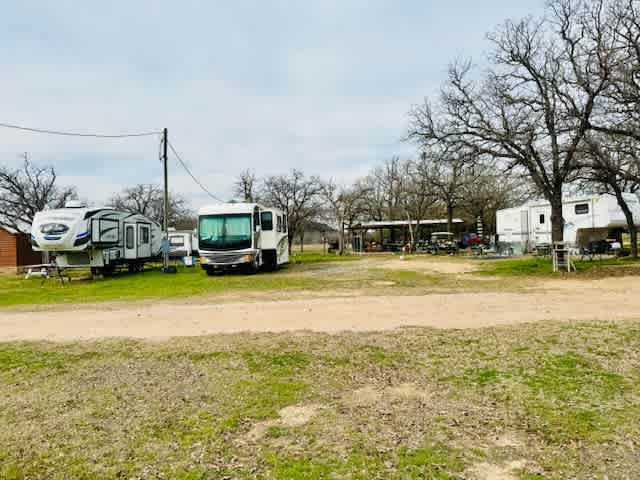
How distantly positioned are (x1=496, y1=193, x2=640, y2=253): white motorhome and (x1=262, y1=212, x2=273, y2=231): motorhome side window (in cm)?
1267

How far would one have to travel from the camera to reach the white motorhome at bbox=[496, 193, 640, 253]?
A: 21828 millimetres

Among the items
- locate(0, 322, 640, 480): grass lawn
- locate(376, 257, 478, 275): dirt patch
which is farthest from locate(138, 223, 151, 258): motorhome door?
locate(0, 322, 640, 480): grass lawn

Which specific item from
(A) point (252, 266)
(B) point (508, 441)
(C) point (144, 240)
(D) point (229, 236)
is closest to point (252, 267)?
(A) point (252, 266)

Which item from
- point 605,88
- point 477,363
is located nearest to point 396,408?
point 477,363

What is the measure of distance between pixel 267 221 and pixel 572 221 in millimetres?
16339

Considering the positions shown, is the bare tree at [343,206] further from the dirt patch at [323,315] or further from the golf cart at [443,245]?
the dirt patch at [323,315]

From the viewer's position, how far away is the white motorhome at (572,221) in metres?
21.8

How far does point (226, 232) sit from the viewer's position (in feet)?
54.1

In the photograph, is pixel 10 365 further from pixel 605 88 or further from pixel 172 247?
pixel 172 247

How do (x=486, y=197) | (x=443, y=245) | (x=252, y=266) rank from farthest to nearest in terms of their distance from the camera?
(x=486, y=197) < (x=443, y=245) < (x=252, y=266)

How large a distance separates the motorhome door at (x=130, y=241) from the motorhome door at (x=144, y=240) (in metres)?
0.45

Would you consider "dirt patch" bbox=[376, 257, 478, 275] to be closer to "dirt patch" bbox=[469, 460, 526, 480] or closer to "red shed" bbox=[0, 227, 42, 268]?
"dirt patch" bbox=[469, 460, 526, 480]

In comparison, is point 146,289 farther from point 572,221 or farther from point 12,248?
point 572,221

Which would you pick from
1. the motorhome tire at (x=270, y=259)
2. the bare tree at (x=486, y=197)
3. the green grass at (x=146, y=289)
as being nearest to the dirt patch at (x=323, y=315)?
the green grass at (x=146, y=289)
